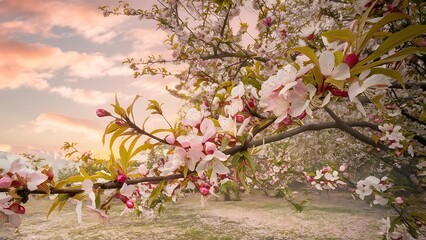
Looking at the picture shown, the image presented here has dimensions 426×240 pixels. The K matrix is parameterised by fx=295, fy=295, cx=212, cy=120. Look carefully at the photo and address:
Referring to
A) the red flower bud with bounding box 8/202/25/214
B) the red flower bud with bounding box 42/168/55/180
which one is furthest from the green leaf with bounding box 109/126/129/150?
the red flower bud with bounding box 8/202/25/214

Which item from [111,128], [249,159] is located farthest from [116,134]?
[249,159]

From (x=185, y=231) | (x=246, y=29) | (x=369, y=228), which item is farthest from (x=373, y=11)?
Result: (x=369, y=228)

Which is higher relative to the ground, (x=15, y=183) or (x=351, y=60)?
(x=351, y=60)

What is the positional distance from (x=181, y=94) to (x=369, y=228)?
794cm

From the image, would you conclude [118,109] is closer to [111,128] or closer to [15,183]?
[111,128]

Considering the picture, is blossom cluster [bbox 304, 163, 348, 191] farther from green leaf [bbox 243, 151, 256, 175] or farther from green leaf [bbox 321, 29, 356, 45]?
green leaf [bbox 321, 29, 356, 45]

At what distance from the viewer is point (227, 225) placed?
31.7 ft

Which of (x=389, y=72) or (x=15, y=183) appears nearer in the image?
(x=389, y=72)

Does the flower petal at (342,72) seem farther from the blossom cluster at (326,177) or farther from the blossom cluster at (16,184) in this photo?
the blossom cluster at (326,177)

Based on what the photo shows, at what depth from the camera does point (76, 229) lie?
Answer: 955 centimetres

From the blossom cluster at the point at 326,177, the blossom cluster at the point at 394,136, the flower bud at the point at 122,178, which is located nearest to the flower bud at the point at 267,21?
the blossom cluster at the point at 394,136

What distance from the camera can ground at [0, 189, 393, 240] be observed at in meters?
8.37

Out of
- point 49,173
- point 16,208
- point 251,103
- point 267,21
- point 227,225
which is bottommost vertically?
point 227,225

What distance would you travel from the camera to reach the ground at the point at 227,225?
837cm
